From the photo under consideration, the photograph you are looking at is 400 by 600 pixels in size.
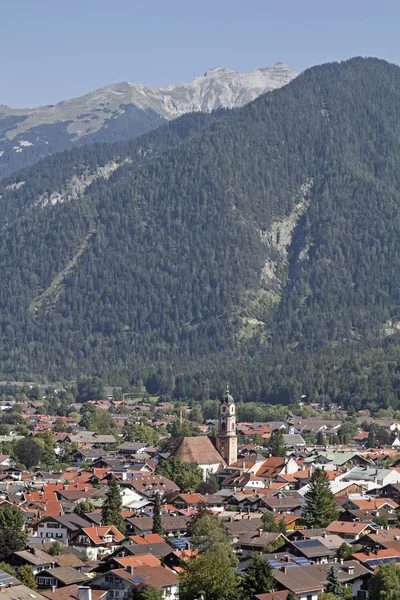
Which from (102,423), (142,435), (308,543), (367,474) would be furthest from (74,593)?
(102,423)

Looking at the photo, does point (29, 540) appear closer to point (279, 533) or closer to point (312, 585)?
point (279, 533)

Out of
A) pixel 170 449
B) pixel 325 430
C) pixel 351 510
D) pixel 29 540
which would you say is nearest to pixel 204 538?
pixel 29 540

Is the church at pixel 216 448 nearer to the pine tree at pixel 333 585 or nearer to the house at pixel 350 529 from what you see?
the house at pixel 350 529

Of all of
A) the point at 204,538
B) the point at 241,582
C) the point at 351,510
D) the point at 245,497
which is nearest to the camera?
the point at 241,582

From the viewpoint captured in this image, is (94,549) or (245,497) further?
(245,497)

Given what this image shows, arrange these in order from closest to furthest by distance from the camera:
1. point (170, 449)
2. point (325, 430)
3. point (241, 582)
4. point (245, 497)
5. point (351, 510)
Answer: point (241, 582) < point (351, 510) < point (245, 497) < point (170, 449) < point (325, 430)

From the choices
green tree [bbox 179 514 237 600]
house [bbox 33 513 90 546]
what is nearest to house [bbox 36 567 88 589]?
green tree [bbox 179 514 237 600]

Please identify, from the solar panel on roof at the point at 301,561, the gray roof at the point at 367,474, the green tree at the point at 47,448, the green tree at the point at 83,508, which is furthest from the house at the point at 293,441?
the solar panel on roof at the point at 301,561
